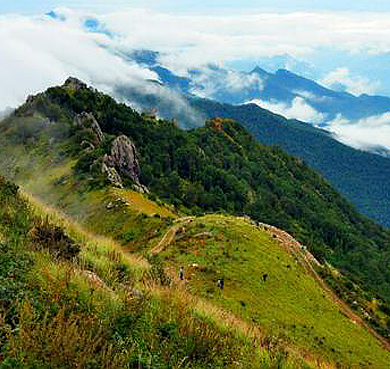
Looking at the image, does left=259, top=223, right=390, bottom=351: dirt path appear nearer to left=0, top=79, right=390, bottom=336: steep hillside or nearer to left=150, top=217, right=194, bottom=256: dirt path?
left=0, top=79, right=390, bottom=336: steep hillside

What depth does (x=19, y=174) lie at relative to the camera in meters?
76.9

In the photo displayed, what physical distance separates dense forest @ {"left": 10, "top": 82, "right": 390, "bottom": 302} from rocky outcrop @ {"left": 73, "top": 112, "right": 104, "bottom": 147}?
2.50 metres

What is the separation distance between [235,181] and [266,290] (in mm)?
103555

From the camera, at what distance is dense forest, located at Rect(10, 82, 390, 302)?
101062 millimetres

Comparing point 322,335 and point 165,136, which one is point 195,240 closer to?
point 322,335

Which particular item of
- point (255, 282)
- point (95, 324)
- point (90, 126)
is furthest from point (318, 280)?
point (90, 126)

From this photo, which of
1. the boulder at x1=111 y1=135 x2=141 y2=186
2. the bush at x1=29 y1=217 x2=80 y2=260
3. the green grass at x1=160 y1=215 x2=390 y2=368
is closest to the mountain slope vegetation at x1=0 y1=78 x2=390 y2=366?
the boulder at x1=111 y1=135 x2=141 y2=186

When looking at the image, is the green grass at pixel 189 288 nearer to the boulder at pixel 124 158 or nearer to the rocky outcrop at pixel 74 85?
the boulder at pixel 124 158

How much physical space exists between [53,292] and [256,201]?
424 ft

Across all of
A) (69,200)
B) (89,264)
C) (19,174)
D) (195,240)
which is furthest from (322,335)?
(19,174)

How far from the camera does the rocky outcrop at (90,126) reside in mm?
83844

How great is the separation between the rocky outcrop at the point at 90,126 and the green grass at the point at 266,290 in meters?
46.9

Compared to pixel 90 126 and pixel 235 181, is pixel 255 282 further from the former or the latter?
pixel 235 181

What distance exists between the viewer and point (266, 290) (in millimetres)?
31328
